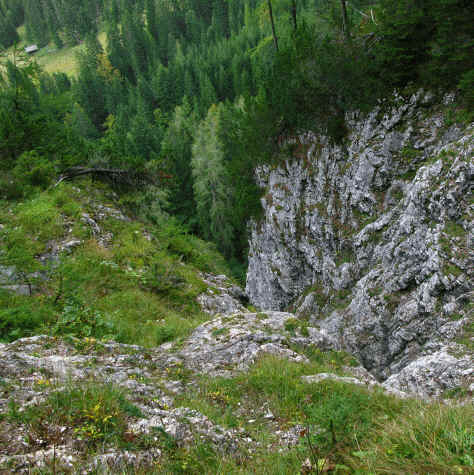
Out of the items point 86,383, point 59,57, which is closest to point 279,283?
point 86,383

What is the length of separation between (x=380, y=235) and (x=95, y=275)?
11506mm

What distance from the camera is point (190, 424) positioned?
11.3ft

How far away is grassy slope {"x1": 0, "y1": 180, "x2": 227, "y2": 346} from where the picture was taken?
6211 millimetres

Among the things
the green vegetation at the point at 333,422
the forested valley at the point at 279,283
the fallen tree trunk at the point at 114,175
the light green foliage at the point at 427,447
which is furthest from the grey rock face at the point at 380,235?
the fallen tree trunk at the point at 114,175

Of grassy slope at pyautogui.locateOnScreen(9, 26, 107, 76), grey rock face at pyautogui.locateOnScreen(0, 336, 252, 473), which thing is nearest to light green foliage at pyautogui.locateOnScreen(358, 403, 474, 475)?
grey rock face at pyautogui.locateOnScreen(0, 336, 252, 473)

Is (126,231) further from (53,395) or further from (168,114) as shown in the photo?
(168,114)

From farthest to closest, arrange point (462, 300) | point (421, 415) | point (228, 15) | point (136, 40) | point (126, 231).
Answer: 1. point (228, 15)
2. point (136, 40)
3. point (126, 231)
4. point (462, 300)
5. point (421, 415)

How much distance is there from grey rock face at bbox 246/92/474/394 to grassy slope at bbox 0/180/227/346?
472 cm

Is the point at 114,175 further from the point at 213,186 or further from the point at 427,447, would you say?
the point at 213,186

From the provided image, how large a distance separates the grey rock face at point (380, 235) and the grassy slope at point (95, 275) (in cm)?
472

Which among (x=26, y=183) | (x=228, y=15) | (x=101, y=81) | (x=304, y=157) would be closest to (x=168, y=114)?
(x=101, y=81)

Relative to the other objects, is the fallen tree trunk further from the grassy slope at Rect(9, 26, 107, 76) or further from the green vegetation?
the grassy slope at Rect(9, 26, 107, 76)

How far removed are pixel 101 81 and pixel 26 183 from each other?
71.4 meters

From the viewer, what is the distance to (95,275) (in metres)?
8.34
